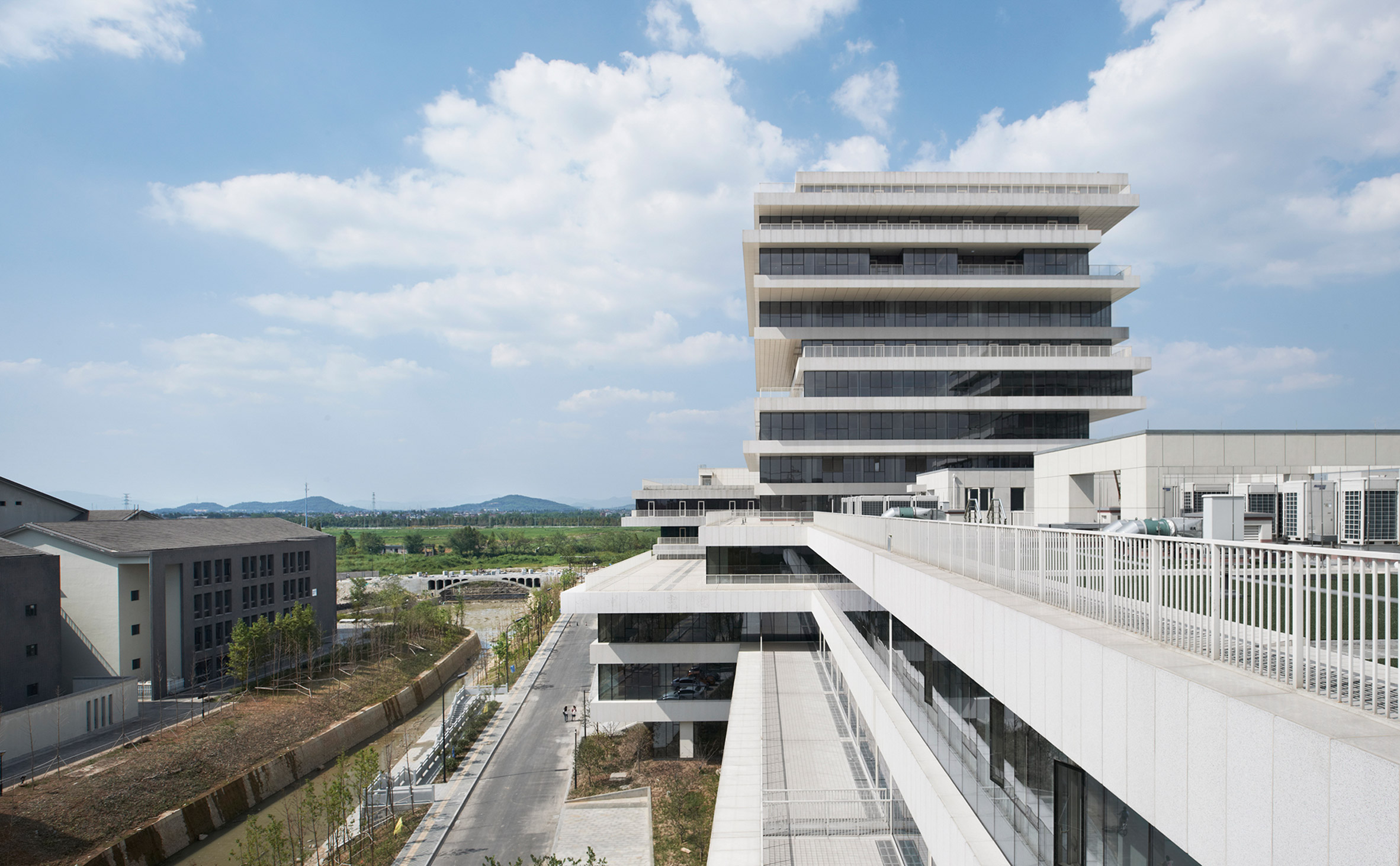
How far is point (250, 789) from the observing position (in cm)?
3650

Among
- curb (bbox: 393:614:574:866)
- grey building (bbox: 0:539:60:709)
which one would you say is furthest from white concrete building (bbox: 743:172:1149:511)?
grey building (bbox: 0:539:60:709)

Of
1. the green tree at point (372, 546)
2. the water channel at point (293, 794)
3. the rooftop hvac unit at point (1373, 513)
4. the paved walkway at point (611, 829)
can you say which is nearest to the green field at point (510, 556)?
the green tree at point (372, 546)

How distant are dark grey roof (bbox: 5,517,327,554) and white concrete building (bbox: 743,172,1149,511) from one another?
4066 centimetres

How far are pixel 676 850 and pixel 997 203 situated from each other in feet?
137

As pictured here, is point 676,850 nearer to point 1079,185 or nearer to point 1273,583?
point 1273,583

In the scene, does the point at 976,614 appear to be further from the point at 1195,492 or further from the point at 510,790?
the point at 510,790

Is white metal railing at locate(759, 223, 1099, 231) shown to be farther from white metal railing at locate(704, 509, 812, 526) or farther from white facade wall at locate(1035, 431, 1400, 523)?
white facade wall at locate(1035, 431, 1400, 523)

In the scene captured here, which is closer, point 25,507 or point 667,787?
point 667,787

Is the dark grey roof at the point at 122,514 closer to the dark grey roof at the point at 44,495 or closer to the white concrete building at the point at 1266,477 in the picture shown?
the dark grey roof at the point at 44,495

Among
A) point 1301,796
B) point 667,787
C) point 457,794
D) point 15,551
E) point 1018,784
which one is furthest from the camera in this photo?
point 15,551

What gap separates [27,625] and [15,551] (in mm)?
4383

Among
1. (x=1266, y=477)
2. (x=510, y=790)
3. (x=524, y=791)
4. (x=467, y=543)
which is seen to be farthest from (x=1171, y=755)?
(x=467, y=543)

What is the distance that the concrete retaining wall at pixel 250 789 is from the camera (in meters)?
29.9

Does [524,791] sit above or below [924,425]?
below
